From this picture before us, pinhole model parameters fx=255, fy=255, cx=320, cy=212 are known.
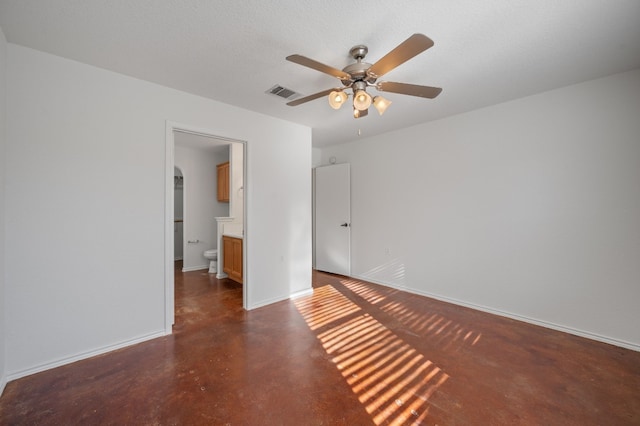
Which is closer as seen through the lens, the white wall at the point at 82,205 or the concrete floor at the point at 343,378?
the concrete floor at the point at 343,378

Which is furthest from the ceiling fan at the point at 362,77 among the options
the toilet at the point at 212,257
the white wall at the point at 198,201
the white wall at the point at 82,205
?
the white wall at the point at 198,201

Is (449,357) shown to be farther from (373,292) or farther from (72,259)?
(72,259)

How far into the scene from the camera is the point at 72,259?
2160 mm

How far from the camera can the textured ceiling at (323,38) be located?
1.59 meters

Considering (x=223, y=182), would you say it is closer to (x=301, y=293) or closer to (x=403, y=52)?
(x=301, y=293)

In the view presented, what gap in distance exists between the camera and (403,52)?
151 centimetres

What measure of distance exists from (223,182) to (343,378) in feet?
15.0

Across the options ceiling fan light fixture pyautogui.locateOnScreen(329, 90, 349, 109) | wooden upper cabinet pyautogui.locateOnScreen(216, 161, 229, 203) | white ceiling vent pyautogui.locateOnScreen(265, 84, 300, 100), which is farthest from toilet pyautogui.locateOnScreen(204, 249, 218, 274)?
ceiling fan light fixture pyautogui.locateOnScreen(329, 90, 349, 109)

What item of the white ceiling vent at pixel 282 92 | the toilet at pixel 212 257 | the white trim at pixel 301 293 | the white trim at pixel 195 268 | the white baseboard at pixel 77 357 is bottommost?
the white baseboard at pixel 77 357

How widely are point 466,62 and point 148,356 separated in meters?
3.74

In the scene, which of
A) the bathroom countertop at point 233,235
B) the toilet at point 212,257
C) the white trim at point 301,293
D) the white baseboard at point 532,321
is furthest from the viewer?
the toilet at point 212,257

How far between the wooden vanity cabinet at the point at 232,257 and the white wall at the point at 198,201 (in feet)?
3.52

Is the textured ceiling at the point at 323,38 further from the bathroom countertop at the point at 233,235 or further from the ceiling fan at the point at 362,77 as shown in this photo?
the bathroom countertop at the point at 233,235

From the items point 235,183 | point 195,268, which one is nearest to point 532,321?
point 235,183
